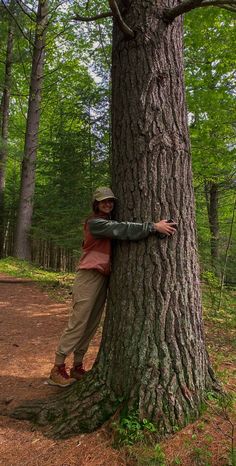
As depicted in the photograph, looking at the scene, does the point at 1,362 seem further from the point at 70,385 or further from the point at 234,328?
the point at 234,328

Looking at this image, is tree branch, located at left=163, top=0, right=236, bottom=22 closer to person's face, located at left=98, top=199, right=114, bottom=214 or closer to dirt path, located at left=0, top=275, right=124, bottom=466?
person's face, located at left=98, top=199, right=114, bottom=214

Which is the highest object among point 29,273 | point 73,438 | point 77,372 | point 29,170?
point 29,170

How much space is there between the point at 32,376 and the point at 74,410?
4.50 feet

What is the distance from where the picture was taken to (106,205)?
11.6 feet

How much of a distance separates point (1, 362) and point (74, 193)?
6.45 m

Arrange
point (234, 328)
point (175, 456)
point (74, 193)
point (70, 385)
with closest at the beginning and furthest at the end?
point (175, 456) → point (70, 385) → point (234, 328) → point (74, 193)

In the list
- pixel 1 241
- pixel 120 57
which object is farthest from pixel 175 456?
pixel 1 241

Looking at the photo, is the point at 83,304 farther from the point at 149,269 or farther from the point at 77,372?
the point at 149,269

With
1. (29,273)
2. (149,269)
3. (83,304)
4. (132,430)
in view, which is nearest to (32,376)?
(83,304)

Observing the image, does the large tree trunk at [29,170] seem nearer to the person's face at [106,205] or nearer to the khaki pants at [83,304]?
the khaki pants at [83,304]

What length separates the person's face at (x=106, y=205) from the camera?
11.5 feet

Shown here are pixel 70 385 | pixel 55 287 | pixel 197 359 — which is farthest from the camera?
pixel 55 287

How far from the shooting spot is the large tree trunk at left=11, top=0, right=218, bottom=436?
118 inches

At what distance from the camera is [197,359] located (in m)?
3.11
